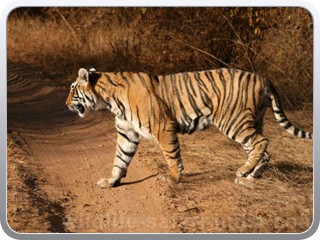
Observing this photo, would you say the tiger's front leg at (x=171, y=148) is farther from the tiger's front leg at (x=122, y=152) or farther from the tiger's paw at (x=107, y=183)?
the tiger's paw at (x=107, y=183)

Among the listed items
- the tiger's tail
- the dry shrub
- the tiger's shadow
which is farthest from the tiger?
the dry shrub

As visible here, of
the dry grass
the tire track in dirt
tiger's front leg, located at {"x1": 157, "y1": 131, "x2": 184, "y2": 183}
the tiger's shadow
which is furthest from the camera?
the tiger's shadow

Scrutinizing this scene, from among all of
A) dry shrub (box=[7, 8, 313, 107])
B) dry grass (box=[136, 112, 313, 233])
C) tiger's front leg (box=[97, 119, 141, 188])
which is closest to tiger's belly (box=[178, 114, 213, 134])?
tiger's front leg (box=[97, 119, 141, 188])

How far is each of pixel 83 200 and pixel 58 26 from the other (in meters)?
5.78

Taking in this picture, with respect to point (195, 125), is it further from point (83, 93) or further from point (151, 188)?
point (83, 93)

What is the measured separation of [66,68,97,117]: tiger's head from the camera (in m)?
5.78

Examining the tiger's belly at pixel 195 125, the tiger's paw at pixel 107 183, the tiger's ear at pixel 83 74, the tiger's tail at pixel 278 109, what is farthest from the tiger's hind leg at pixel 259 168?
the tiger's ear at pixel 83 74

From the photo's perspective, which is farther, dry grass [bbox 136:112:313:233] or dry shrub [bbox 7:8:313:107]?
dry shrub [bbox 7:8:313:107]

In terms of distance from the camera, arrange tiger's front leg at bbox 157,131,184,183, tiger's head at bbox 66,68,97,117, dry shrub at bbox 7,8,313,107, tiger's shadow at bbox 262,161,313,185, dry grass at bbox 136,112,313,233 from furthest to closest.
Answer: dry shrub at bbox 7,8,313,107
tiger's shadow at bbox 262,161,313,185
tiger's head at bbox 66,68,97,117
tiger's front leg at bbox 157,131,184,183
dry grass at bbox 136,112,313,233

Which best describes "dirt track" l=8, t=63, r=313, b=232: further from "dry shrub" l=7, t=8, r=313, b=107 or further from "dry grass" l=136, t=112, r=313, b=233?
"dry shrub" l=7, t=8, r=313, b=107

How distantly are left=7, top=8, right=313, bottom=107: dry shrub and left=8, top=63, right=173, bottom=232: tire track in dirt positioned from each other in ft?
3.27

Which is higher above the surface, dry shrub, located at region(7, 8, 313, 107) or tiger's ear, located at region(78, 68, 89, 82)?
dry shrub, located at region(7, 8, 313, 107)

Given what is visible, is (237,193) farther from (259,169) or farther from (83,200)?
(83,200)

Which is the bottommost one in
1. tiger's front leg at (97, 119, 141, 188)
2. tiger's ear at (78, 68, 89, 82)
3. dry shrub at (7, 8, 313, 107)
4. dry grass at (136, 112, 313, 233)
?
dry grass at (136, 112, 313, 233)
